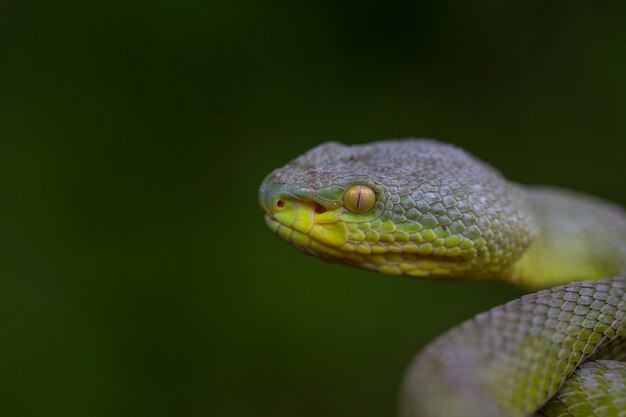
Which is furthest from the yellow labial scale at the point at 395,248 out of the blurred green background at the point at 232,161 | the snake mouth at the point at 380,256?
the blurred green background at the point at 232,161

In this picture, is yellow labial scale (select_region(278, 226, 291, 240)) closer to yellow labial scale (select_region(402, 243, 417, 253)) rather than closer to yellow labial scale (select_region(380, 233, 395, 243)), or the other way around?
yellow labial scale (select_region(380, 233, 395, 243))

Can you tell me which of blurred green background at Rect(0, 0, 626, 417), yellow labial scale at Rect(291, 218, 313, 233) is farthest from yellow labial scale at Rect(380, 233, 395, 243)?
blurred green background at Rect(0, 0, 626, 417)

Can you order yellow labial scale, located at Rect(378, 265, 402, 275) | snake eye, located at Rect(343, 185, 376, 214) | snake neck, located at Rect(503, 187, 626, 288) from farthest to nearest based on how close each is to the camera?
snake neck, located at Rect(503, 187, 626, 288)
yellow labial scale, located at Rect(378, 265, 402, 275)
snake eye, located at Rect(343, 185, 376, 214)

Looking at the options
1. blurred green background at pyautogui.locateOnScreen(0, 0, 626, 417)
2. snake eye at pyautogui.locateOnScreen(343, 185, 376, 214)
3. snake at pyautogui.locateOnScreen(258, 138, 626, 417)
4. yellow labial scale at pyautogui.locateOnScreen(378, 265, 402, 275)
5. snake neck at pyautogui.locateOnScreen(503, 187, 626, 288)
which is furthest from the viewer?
blurred green background at pyautogui.locateOnScreen(0, 0, 626, 417)

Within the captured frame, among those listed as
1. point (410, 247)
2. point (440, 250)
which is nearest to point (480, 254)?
point (440, 250)

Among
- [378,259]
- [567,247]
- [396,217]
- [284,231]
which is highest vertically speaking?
[396,217]

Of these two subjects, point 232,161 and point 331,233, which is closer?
point 331,233

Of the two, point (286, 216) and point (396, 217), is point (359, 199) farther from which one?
point (286, 216)

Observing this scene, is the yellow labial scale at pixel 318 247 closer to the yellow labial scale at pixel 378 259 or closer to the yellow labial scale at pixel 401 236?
the yellow labial scale at pixel 378 259
